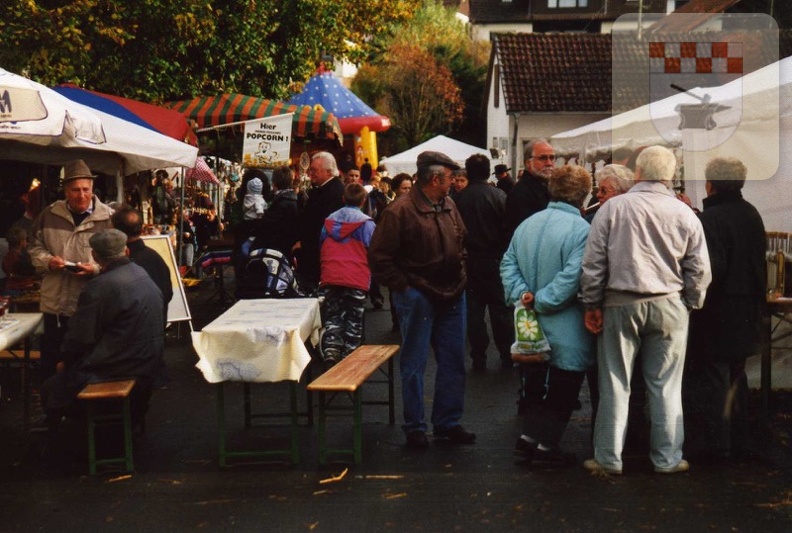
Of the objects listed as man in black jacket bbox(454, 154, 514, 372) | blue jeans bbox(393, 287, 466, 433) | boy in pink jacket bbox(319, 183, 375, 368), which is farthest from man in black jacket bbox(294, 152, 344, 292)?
blue jeans bbox(393, 287, 466, 433)

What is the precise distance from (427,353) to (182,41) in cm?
1368

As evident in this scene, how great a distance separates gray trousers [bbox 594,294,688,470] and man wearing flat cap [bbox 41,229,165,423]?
296 cm

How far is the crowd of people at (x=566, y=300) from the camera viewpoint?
23.4 ft

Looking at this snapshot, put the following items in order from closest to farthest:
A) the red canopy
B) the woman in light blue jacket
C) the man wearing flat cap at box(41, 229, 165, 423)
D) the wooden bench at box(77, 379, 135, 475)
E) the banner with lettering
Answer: the wooden bench at box(77, 379, 135, 475)
the woman in light blue jacket
the man wearing flat cap at box(41, 229, 165, 423)
the red canopy
the banner with lettering

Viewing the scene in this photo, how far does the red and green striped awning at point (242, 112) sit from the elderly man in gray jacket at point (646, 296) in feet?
43.5

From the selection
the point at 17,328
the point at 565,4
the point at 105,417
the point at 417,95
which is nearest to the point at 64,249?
the point at 17,328

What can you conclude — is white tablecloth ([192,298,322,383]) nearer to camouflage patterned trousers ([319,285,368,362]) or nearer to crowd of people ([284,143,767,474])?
crowd of people ([284,143,767,474])

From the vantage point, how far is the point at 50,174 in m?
14.3

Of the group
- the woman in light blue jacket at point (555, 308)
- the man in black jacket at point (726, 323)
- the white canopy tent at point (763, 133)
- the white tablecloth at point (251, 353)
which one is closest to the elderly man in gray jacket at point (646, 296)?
the woman in light blue jacket at point (555, 308)

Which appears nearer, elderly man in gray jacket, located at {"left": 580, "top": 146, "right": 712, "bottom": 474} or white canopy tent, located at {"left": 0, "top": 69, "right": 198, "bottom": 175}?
elderly man in gray jacket, located at {"left": 580, "top": 146, "right": 712, "bottom": 474}

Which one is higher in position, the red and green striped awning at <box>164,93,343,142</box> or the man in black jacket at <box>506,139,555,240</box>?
the red and green striped awning at <box>164,93,343,142</box>

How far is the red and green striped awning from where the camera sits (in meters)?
19.7

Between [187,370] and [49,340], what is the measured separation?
8.73ft

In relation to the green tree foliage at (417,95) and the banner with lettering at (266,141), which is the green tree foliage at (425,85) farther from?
the banner with lettering at (266,141)
